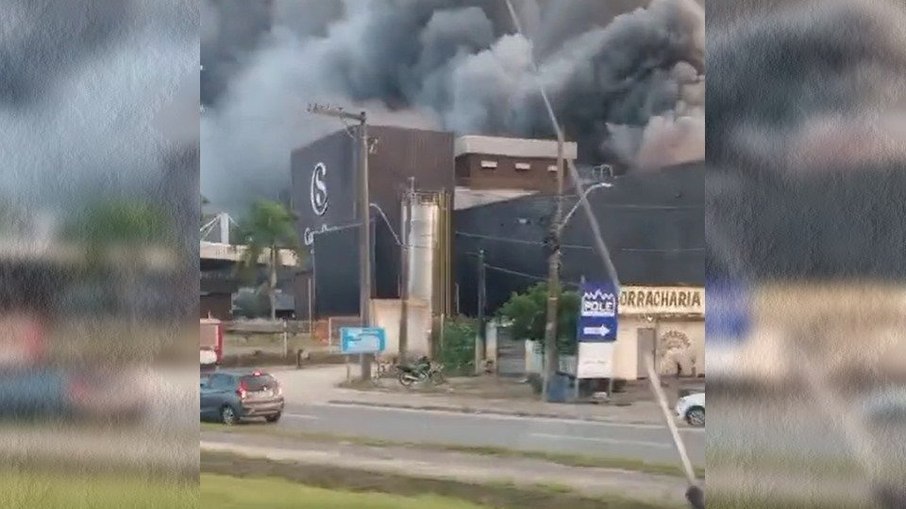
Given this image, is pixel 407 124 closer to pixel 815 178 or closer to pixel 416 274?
pixel 416 274

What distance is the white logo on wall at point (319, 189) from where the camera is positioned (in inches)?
167

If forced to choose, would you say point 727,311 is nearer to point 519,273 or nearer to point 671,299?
point 671,299

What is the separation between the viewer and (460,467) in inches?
165

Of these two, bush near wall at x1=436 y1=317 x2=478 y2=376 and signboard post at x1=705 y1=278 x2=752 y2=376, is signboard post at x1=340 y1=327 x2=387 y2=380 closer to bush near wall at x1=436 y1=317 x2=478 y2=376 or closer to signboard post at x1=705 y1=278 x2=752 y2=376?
bush near wall at x1=436 y1=317 x2=478 y2=376

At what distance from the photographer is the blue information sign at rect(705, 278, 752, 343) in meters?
4.23

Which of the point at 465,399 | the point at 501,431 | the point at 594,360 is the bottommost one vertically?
the point at 501,431

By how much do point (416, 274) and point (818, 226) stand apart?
143cm

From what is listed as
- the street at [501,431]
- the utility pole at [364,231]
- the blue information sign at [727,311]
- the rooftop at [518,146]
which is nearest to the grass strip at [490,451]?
the street at [501,431]

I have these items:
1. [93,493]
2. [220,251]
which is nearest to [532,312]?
[220,251]

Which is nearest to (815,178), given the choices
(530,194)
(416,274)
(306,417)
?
(530,194)

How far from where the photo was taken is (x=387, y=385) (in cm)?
425

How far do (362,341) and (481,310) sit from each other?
17.2 inches

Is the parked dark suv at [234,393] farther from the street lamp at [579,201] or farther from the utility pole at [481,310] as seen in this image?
the street lamp at [579,201]

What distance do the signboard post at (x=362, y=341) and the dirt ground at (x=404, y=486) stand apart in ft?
1.19
